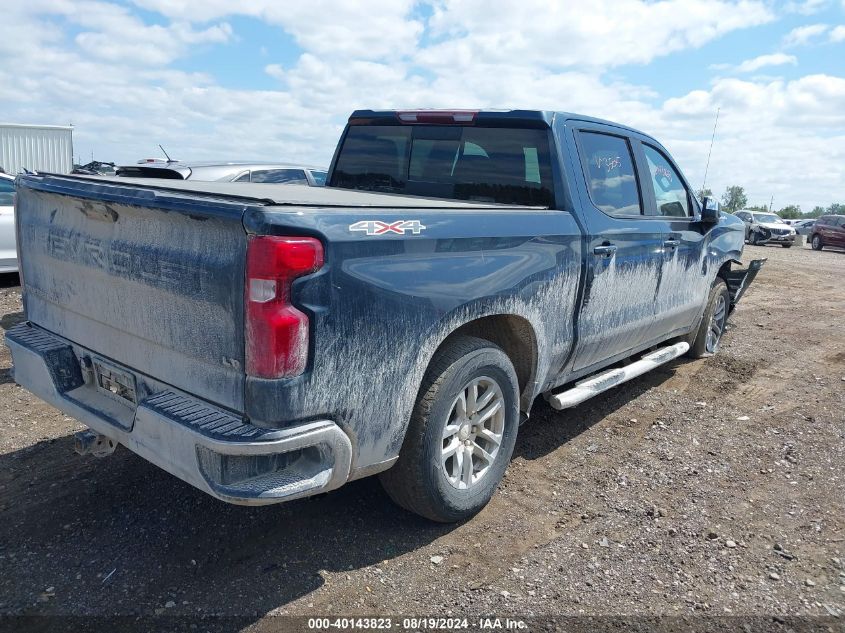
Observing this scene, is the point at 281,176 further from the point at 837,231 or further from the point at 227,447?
the point at 837,231

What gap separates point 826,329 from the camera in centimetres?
868

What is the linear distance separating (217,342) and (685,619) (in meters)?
2.16

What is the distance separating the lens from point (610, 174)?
4430 millimetres

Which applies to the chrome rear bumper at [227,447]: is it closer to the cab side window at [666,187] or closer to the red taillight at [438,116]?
the red taillight at [438,116]

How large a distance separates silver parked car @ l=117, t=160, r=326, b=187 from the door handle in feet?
12.9

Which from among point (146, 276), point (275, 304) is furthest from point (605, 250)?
point (146, 276)

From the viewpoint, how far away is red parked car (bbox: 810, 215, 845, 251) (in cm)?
2783

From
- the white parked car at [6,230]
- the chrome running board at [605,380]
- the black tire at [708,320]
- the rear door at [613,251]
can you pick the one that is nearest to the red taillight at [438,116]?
the rear door at [613,251]

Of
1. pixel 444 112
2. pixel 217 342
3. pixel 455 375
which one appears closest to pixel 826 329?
pixel 444 112

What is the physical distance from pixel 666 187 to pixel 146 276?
393 centimetres

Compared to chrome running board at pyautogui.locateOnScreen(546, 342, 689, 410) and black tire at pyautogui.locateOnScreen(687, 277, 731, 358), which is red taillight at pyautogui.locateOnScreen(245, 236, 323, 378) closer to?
chrome running board at pyautogui.locateOnScreen(546, 342, 689, 410)

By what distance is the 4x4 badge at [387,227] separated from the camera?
2.60 m

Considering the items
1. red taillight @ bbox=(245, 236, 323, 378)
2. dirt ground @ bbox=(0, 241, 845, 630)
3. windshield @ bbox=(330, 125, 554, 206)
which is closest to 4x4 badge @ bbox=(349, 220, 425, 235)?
red taillight @ bbox=(245, 236, 323, 378)

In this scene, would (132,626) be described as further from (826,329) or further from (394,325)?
(826,329)
